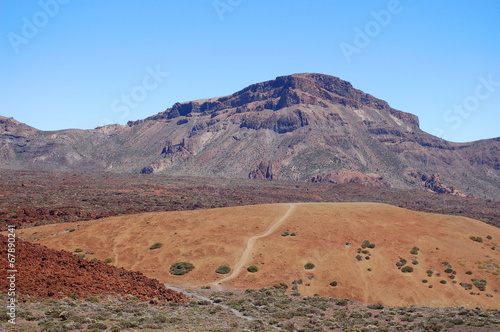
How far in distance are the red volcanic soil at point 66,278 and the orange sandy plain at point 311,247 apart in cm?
829

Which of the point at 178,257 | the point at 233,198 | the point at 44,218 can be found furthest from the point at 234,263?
the point at 233,198

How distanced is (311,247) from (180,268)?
13973mm

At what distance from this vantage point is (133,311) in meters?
25.2

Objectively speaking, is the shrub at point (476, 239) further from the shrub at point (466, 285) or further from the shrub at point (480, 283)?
the shrub at point (466, 285)

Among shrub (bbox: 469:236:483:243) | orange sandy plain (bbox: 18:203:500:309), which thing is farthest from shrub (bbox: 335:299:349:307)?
shrub (bbox: 469:236:483:243)

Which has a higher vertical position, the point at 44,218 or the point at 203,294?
the point at 44,218

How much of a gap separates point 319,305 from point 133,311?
14091mm

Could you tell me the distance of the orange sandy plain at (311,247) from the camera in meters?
39.2

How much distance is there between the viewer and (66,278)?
27781 mm

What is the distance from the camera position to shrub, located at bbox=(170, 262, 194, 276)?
42.1 m

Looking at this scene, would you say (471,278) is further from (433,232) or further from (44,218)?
(44,218)

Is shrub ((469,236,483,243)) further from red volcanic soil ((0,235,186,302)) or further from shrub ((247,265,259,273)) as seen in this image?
red volcanic soil ((0,235,186,302))

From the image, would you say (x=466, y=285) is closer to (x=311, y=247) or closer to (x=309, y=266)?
(x=309, y=266)

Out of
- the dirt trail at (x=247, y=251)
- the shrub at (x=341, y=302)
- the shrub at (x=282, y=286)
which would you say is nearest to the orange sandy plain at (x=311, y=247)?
the dirt trail at (x=247, y=251)
